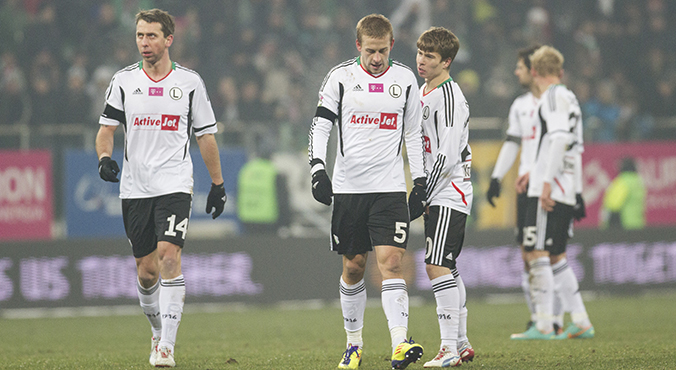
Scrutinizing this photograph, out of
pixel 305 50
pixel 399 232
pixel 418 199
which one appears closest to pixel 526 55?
pixel 418 199

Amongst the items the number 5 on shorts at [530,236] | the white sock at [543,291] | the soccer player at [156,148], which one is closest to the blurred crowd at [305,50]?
the number 5 on shorts at [530,236]

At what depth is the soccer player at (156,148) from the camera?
19.6 ft

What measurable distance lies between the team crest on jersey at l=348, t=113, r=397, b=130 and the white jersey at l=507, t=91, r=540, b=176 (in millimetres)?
2886

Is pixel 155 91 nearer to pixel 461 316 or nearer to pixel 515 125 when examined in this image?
pixel 461 316

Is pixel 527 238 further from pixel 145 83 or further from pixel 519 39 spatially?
pixel 519 39

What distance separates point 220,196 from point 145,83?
3.27ft

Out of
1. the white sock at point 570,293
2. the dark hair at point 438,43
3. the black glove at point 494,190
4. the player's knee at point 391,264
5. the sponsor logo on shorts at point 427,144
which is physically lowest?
the white sock at point 570,293

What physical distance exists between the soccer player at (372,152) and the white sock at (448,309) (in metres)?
0.37

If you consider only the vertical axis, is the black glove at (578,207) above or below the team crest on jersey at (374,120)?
below

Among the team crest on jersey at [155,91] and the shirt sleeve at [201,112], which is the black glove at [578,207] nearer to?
the shirt sleeve at [201,112]

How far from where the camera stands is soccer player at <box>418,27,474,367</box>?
574 centimetres

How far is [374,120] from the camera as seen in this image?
554cm

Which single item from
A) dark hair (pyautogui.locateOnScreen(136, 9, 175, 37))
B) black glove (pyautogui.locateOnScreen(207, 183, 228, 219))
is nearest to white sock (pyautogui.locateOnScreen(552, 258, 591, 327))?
black glove (pyautogui.locateOnScreen(207, 183, 228, 219))

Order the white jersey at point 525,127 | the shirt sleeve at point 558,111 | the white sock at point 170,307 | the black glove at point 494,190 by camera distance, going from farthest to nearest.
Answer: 1. the white jersey at point 525,127
2. the black glove at point 494,190
3. the shirt sleeve at point 558,111
4. the white sock at point 170,307
